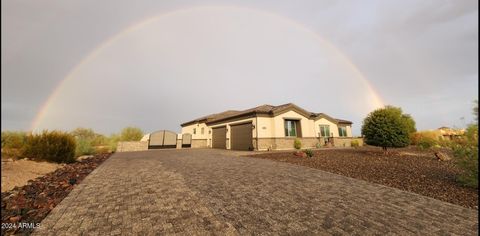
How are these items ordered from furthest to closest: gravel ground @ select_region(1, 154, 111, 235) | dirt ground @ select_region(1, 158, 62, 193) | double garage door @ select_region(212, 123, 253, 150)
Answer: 1. double garage door @ select_region(212, 123, 253, 150)
2. dirt ground @ select_region(1, 158, 62, 193)
3. gravel ground @ select_region(1, 154, 111, 235)

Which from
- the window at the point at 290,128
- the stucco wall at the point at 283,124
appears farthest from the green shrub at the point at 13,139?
the window at the point at 290,128

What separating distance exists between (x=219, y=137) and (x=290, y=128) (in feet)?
32.9

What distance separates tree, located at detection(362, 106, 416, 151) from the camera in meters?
13.6

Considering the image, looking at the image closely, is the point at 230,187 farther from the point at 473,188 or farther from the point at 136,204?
the point at 473,188

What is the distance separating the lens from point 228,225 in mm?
3643

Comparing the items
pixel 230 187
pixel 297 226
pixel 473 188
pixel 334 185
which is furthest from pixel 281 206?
pixel 473 188

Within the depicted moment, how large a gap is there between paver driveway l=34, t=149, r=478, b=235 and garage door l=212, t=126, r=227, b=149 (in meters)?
19.8

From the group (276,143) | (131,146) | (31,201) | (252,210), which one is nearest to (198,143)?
(131,146)

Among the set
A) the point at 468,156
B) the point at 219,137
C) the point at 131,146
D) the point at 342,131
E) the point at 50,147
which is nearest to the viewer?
the point at 468,156

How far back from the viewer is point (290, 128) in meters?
23.6

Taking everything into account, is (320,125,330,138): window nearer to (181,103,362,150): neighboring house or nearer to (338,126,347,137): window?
(181,103,362,150): neighboring house

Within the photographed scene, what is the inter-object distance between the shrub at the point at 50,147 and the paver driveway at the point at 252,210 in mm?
7347

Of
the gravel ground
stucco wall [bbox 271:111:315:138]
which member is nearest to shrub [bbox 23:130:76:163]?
the gravel ground

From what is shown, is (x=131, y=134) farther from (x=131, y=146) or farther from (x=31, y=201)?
(x=31, y=201)
